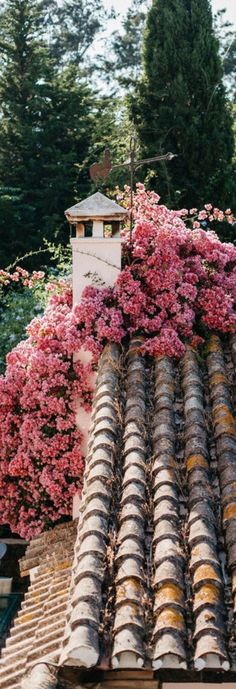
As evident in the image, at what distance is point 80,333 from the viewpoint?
6406 millimetres

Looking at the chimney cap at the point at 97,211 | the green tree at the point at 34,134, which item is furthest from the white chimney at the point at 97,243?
the green tree at the point at 34,134

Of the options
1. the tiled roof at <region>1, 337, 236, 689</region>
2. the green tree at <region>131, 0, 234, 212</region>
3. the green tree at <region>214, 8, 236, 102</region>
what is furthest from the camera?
the green tree at <region>214, 8, 236, 102</region>

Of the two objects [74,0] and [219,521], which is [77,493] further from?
[74,0]

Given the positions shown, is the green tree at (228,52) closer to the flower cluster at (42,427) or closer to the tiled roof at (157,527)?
the flower cluster at (42,427)

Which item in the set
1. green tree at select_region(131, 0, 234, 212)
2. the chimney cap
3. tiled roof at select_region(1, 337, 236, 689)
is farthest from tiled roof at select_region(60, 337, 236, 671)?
green tree at select_region(131, 0, 234, 212)

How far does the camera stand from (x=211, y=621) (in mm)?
3072

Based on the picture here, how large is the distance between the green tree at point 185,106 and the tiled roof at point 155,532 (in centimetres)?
968

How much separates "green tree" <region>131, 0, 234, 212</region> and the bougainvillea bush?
7.81m

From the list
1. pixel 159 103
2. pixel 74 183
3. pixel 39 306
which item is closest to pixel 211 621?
pixel 39 306

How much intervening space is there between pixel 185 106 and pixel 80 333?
9571 mm

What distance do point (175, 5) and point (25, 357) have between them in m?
10.6

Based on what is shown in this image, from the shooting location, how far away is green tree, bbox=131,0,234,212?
14703mm

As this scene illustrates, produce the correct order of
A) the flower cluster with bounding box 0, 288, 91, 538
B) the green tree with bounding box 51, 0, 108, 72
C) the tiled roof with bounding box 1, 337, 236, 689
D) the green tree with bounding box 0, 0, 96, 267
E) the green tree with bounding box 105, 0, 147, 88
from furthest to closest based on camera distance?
the green tree with bounding box 51, 0, 108, 72, the green tree with bounding box 105, 0, 147, 88, the green tree with bounding box 0, 0, 96, 267, the flower cluster with bounding box 0, 288, 91, 538, the tiled roof with bounding box 1, 337, 236, 689

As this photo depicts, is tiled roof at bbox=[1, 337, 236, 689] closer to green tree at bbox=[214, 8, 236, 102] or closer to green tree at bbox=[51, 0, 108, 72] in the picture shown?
green tree at bbox=[214, 8, 236, 102]
